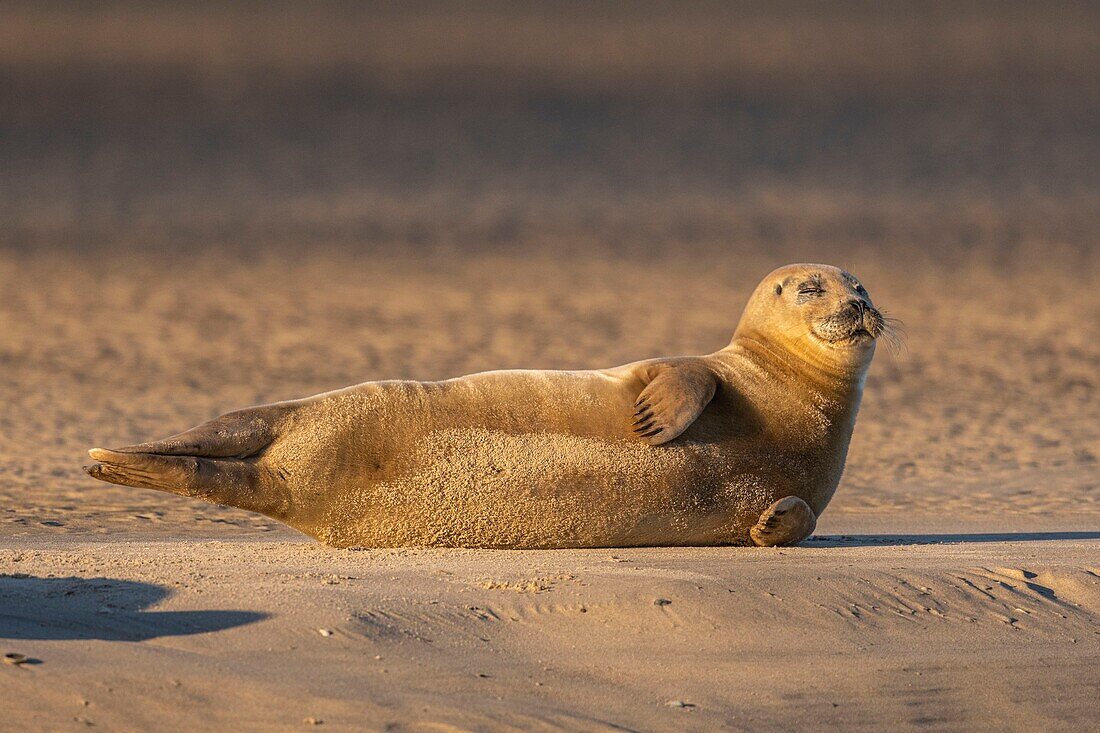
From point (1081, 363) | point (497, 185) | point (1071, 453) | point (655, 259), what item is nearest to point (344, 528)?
point (1071, 453)

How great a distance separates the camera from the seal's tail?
6.81 metres

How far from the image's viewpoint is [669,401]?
23.3ft

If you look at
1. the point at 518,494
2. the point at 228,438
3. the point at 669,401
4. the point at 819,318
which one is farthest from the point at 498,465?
the point at 819,318

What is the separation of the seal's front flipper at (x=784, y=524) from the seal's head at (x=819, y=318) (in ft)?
2.31

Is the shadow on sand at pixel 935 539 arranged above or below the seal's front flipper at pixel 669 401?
below

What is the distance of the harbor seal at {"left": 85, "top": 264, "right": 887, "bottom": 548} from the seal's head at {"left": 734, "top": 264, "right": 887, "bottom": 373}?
58cm

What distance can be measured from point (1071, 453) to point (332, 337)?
7789 millimetres

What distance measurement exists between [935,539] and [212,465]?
332cm

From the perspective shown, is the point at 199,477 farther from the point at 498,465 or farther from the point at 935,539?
the point at 935,539

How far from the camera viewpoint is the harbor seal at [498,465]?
23.0 feet

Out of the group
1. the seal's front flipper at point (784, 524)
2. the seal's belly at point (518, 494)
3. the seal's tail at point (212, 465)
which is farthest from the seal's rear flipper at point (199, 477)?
the seal's front flipper at point (784, 524)

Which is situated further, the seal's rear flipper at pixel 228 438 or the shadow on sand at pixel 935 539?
the shadow on sand at pixel 935 539

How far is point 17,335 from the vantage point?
16891 mm

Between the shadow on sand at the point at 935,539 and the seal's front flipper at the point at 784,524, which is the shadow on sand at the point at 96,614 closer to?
the seal's front flipper at the point at 784,524
